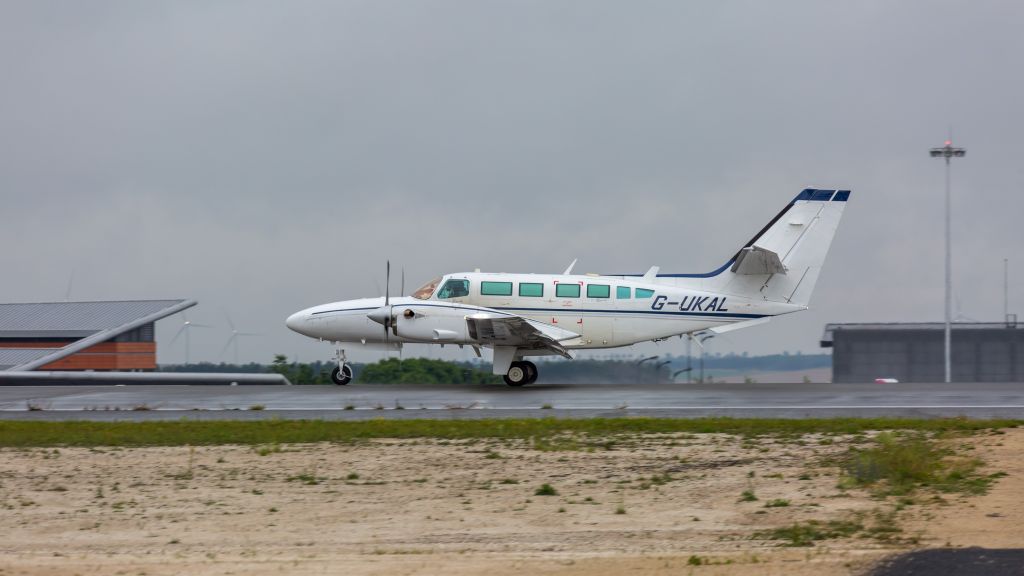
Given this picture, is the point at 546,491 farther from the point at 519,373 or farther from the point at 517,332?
the point at 519,373

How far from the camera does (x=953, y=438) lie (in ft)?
60.6

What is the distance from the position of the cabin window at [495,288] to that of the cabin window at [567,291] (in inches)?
53.3

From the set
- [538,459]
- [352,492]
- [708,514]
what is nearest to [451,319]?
[538,459]

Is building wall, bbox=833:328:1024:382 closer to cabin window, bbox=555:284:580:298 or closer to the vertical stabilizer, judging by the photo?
the vertical stabilizer

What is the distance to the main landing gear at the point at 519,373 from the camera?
3145cm

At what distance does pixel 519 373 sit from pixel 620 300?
353cm

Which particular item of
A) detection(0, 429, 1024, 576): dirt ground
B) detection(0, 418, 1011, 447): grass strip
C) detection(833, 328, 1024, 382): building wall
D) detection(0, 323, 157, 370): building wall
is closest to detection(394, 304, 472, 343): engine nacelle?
detection(0, 418, 1011, 447): grass strip

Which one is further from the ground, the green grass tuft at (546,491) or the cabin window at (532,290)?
the cabin window at (532,290)

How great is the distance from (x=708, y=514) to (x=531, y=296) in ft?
57.6

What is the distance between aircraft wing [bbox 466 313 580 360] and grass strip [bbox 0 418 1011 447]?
7610 mm

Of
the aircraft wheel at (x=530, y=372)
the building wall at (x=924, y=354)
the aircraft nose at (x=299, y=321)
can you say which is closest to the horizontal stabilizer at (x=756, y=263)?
the aircraft wheel at (x=530, y=372)

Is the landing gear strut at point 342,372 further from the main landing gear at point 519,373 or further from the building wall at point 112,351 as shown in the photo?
the building wall at point 112,351

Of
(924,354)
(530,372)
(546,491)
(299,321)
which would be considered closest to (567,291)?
(530,372)

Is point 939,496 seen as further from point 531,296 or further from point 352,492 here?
point 531,296
